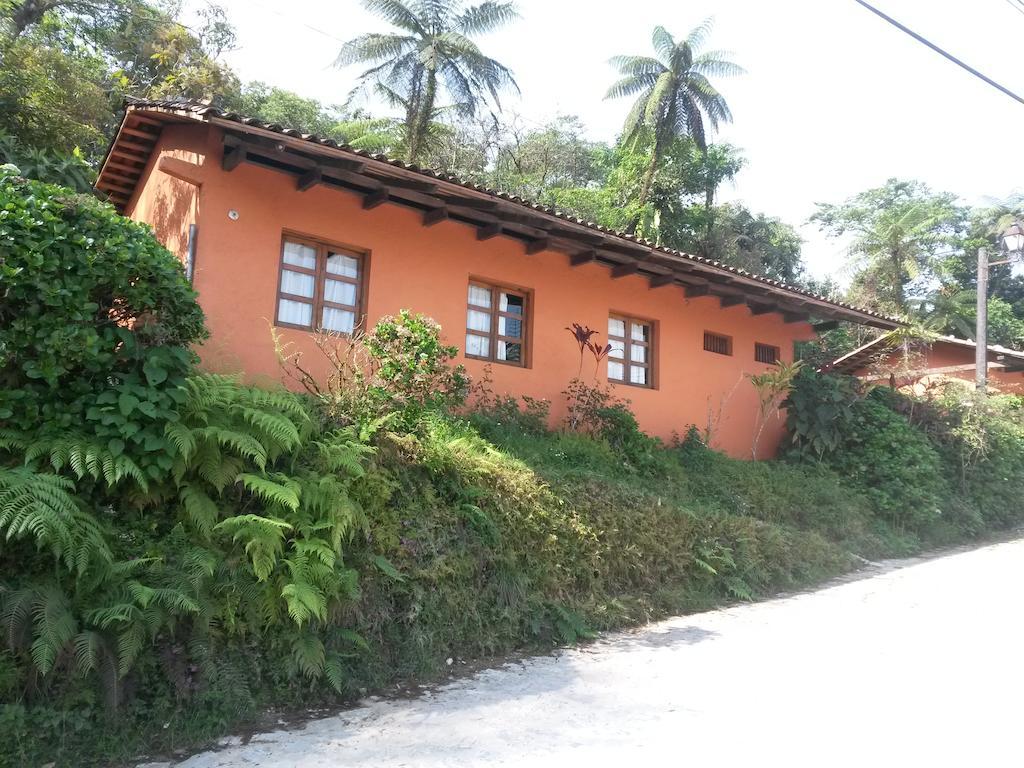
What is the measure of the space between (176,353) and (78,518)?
4.48 ft

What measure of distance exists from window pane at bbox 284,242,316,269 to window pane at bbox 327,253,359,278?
0.21 m

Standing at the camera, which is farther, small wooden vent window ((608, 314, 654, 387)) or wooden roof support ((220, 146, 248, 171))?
small wooden vent window ((608, 314, 654, 387))

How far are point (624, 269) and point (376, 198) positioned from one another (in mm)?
4078

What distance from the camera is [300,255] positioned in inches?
327

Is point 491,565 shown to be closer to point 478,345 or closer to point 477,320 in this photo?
point 478,345

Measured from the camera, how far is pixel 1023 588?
823 cm

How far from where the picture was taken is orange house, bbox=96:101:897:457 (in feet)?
24.7

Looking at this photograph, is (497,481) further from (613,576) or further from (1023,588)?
(1023,588)

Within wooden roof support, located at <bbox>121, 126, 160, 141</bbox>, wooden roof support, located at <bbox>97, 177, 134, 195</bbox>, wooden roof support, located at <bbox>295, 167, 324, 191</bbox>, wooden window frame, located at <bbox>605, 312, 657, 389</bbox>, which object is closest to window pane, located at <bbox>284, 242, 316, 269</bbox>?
wooden roof support, located at <bbox>295, 167, 324, 191</bbox>

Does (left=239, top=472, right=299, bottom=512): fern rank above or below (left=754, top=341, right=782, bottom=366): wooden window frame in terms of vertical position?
below

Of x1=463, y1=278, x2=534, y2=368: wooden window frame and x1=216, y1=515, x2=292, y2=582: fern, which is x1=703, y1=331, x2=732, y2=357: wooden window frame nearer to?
x1=463, y1=278, x2=534, y2=368: wooden window frame

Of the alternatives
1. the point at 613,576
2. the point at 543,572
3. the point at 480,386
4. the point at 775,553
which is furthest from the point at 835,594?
the point at 480,386

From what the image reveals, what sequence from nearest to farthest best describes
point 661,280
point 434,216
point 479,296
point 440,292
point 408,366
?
1. point 408,366
2. point 434,216
3. point 440,292
4. point 479,296
5. point 661,280

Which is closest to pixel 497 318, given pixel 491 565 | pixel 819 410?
pixel 491 565
